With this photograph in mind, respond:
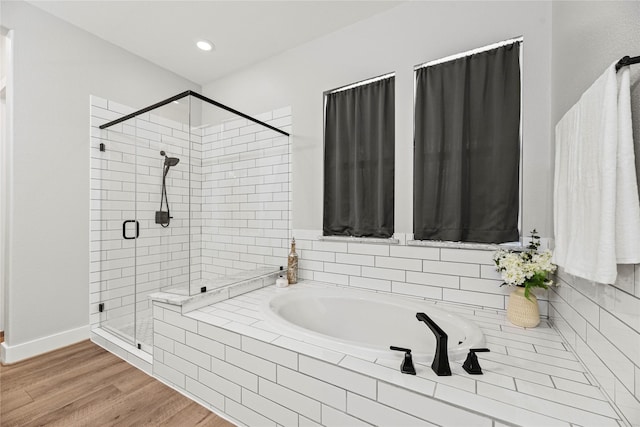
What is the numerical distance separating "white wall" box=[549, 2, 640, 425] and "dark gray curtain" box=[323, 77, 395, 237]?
1.06 metres

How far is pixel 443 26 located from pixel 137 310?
Answer: 10.7 feet

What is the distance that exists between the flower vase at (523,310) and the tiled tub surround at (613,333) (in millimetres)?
242

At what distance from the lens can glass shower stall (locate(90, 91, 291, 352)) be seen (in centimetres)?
197

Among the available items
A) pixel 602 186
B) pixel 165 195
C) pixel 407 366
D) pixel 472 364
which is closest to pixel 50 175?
pixel 165 195

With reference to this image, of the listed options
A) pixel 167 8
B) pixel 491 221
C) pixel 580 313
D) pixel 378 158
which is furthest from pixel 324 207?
pixel 167 8

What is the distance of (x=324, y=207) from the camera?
2510 millimetres

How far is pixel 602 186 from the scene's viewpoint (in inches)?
36.2

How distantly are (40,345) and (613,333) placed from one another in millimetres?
3493

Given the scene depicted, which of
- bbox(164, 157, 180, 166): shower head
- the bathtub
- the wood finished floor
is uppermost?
bbox(164, 157, 180, 166): shower head

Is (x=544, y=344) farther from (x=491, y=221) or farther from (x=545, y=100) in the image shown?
(x=545, y=100)

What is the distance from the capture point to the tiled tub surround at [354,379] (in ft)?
3.17

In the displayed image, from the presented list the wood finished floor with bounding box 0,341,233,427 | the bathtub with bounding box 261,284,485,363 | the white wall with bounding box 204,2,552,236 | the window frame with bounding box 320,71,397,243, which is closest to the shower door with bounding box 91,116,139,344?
the wood finished floor with bounding box 0,341,233,427

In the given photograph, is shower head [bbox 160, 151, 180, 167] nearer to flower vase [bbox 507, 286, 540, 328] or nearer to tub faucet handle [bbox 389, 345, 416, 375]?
tub faucet handle [bbox 389, 345, 416, 375]

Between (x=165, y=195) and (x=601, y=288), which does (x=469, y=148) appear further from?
(x=165, y=195)
